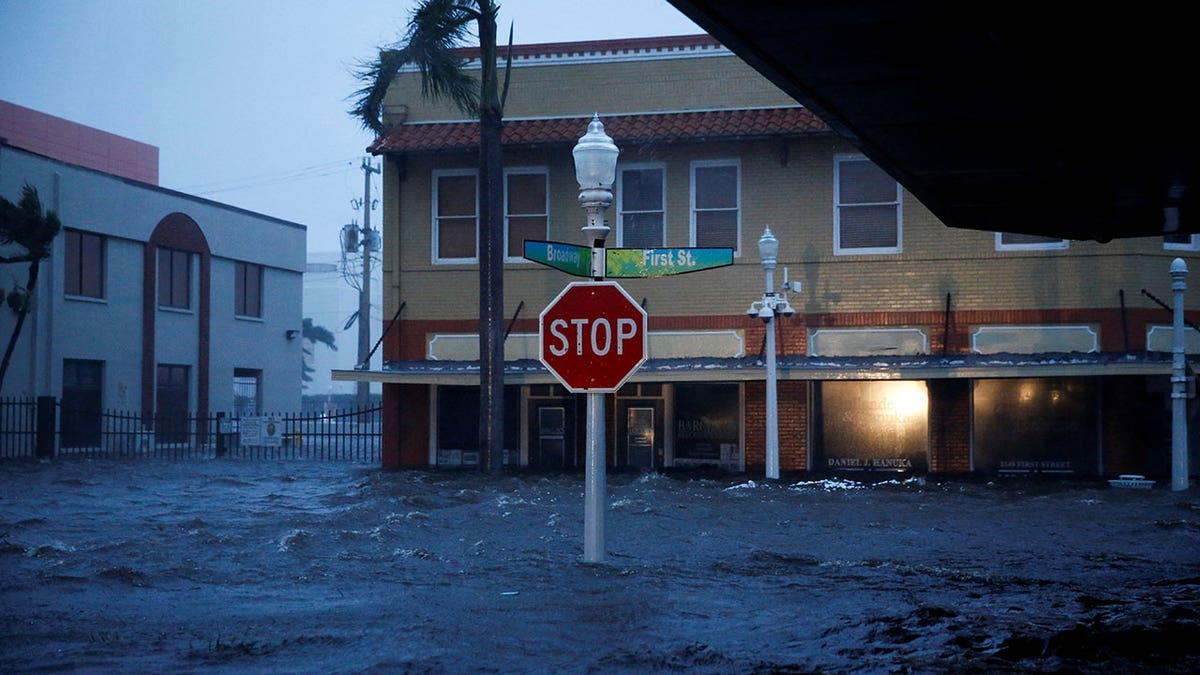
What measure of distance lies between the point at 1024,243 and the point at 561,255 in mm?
15809

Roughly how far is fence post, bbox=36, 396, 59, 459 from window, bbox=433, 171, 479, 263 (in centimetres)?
1267

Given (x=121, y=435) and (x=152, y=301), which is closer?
(x=121, y=435)

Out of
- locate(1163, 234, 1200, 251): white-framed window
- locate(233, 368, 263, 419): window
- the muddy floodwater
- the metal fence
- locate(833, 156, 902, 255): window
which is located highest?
locate(833, 156, 902, 255): window

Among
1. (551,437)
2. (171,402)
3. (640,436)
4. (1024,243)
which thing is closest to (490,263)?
(551,437)

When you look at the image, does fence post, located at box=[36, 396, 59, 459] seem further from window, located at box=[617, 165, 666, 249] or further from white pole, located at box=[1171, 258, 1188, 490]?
white pole, located at box=[1171, 258, 1188, 490]

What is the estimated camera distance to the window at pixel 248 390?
4319 cm

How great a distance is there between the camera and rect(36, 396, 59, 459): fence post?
31.9 m

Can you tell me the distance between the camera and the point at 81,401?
118ft

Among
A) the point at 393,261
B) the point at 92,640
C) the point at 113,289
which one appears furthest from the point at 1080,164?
the point at 113,289

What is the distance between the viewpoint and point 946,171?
414 inches

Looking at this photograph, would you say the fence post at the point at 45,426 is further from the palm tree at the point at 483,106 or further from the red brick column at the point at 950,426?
the red brick column at the point at 950,426

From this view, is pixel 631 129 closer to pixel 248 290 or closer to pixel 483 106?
pixel 483 106

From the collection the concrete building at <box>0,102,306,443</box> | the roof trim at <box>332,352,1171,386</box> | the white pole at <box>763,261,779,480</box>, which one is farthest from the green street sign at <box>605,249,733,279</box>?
the concrete building at <box>0,102,306,443</box>

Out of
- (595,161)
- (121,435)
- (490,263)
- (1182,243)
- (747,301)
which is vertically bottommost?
(121,435)
